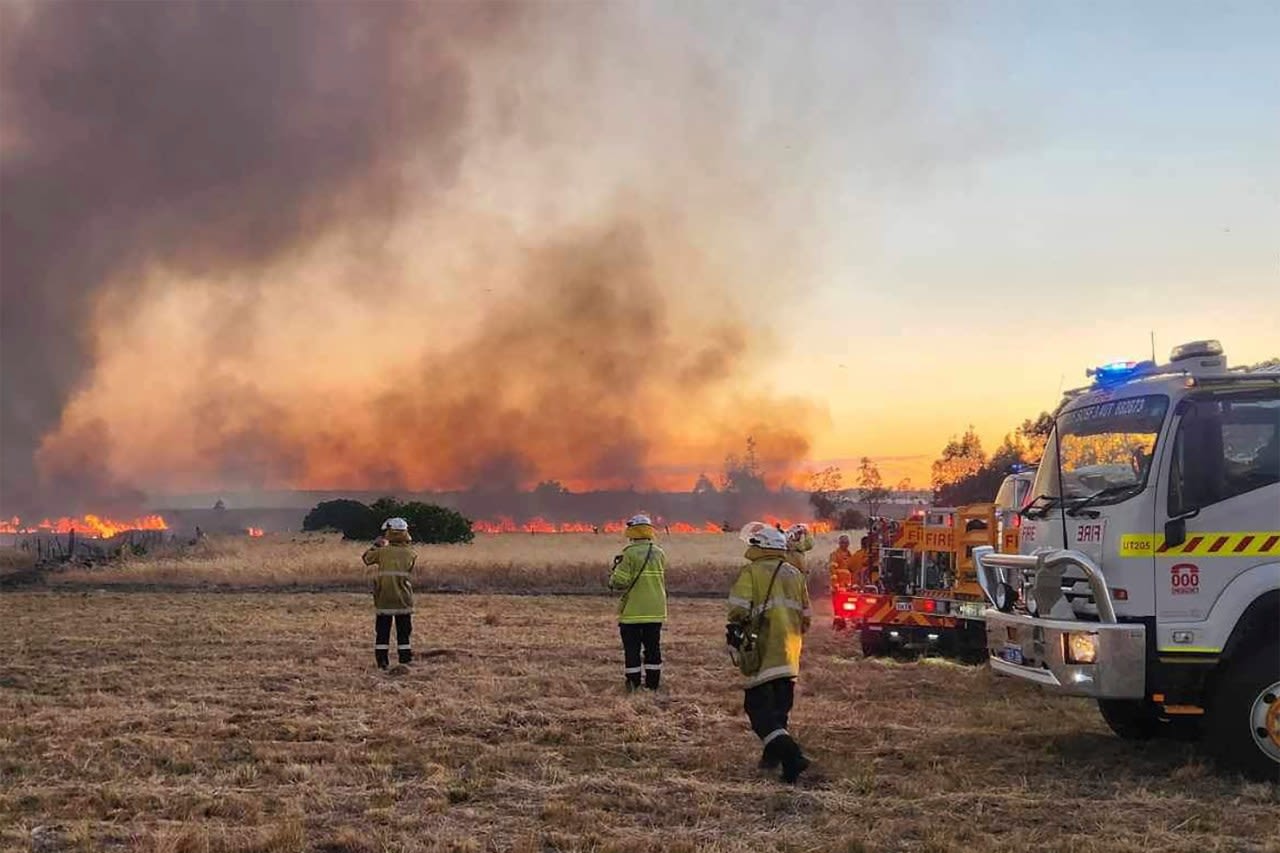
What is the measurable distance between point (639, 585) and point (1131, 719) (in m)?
4.78

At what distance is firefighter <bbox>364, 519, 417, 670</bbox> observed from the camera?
43.3 ft

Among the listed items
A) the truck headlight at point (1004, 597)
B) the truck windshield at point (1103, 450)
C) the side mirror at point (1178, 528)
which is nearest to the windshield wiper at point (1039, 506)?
the truck windshield at point (1103, 450)

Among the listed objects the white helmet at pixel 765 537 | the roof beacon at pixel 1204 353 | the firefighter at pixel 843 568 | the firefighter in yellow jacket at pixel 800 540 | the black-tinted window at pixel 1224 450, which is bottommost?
the firefighter at pixel 843 568

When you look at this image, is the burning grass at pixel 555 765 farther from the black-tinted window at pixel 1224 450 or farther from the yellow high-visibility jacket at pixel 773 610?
the black-tinted window at pixel 1224 450

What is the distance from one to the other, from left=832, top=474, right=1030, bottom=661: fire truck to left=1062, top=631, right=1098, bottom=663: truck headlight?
5049 millimetres

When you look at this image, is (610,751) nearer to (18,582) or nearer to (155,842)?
(155,842)

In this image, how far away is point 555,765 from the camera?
7.84 metres

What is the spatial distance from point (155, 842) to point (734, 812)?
3351 millimetres

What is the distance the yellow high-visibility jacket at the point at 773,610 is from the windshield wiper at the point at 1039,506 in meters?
1.95

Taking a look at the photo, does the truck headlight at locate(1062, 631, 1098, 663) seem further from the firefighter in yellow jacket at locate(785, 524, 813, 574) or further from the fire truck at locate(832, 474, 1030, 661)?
the firefighter in yellow jacket at locate(785, 524, 813, 574)

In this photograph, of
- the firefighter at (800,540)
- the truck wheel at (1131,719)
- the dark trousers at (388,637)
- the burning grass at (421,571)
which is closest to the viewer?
the truck wheel at (1131,719)

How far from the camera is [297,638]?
643 inches

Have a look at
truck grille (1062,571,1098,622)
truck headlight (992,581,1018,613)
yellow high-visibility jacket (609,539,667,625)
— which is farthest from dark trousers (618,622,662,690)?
truck grille (1062,571,1098,622)

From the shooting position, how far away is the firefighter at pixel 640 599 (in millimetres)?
11133
